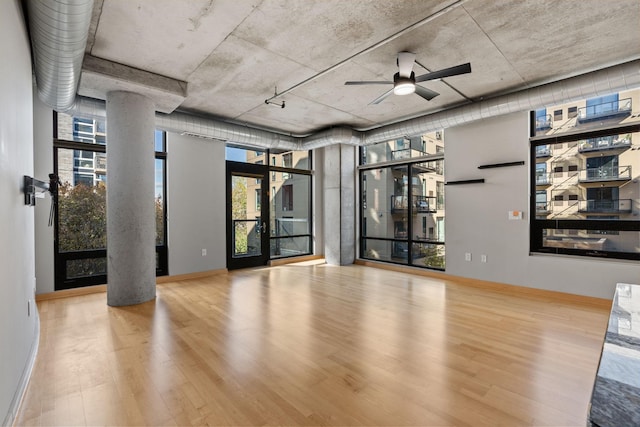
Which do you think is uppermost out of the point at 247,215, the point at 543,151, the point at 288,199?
the point at 543,151

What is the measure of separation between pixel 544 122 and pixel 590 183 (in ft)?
3.79

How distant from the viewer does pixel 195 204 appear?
608cm

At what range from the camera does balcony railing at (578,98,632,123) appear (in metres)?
4.29

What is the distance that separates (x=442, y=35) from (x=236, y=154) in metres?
4.79

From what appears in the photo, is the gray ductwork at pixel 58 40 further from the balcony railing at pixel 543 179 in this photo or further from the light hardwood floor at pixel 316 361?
the balcony railing at pixel 543 179

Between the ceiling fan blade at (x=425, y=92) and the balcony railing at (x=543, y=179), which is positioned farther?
the balcony railing at (x=543, y=179)


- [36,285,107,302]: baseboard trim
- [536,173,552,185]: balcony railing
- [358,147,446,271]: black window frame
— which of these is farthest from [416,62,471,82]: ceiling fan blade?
[36,285,107,302]: baseboard trim

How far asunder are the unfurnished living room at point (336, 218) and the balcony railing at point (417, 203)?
5 cm

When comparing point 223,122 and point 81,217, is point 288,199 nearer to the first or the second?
point 223,122

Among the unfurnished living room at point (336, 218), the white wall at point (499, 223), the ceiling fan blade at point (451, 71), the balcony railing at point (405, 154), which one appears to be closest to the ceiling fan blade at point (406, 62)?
the unfurnished living room at point (336, 218)

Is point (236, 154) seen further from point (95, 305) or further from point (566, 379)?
point (566, 379)

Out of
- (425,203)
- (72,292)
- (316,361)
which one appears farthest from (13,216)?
(425,203)

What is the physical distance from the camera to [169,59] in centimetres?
382

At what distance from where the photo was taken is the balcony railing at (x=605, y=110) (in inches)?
169
